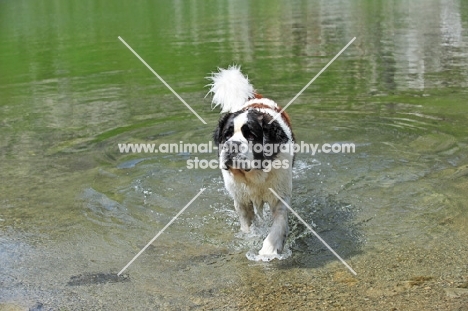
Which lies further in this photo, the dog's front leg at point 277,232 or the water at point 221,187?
the dog's front leg at point 277,232

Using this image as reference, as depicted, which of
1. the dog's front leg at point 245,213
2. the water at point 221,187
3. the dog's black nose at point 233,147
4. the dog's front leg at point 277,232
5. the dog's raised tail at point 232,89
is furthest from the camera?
the dog's raised tail at point 232,89

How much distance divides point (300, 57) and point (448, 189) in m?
10.2

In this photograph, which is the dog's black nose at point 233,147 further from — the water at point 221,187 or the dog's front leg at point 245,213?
the water at point 221,187

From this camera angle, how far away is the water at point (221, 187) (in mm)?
4887

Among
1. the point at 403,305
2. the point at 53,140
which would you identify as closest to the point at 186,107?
the point at 53,140

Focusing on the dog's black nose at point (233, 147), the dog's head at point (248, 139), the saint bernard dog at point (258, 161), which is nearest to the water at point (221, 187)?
the saint bernard dog at point (258, 161)

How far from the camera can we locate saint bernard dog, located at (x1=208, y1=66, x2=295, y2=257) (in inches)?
210

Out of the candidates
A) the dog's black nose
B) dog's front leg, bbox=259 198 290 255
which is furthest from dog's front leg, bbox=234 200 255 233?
the dog's black nose

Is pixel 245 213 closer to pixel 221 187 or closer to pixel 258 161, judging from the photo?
pixel 258 161

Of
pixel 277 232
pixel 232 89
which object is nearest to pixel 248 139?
pixel 277 232

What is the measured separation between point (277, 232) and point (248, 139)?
0.91m

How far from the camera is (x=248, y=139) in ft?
17.6

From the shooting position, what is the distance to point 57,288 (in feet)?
16.4

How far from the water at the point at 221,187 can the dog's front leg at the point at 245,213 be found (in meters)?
0.13
